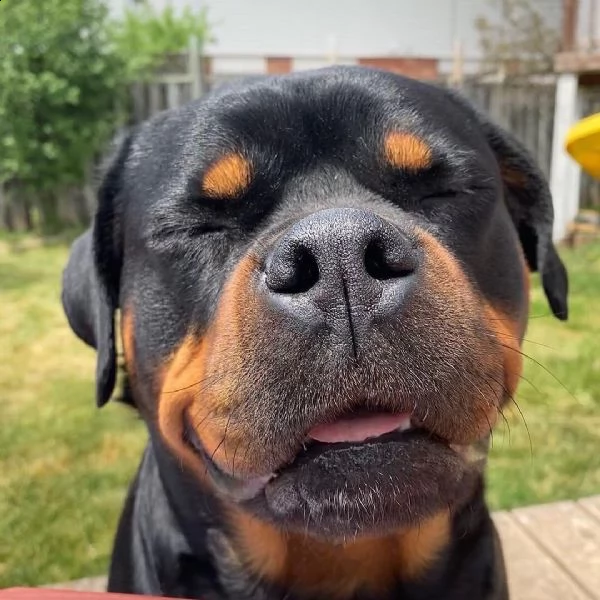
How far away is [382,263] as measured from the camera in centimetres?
121

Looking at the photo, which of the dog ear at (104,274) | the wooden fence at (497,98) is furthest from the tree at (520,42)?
the dog ear at (104,274)

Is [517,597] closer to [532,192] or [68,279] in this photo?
[532,192]

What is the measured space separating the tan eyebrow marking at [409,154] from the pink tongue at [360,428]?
1.71 feet

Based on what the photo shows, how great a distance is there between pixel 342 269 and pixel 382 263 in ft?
0.25

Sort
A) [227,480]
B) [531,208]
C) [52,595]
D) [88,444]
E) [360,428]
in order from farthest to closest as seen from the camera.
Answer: [88,444] → [531,208] → [227,480] → [360,428] → [52,595]

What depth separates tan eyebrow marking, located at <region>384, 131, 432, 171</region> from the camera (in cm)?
154

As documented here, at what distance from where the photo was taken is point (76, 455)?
357cm

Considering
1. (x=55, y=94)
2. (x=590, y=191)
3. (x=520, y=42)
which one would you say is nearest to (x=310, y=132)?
(x=55, y=94)

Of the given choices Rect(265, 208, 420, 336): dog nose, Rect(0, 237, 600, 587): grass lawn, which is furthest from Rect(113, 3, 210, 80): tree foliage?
Rect(265, 208, 420, 336): dog nose

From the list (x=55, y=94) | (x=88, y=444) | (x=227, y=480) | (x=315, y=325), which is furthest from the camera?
(x=55, y=94)

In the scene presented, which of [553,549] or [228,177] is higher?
[228,177]

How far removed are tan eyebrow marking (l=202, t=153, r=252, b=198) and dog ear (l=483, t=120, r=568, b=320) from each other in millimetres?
668

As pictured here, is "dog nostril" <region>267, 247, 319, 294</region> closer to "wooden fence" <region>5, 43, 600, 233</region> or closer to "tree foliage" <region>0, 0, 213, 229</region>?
"tree foliage" <region>0, 0, 213, 229</region>

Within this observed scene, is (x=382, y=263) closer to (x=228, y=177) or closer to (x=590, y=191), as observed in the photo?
(x=228, y=177)
